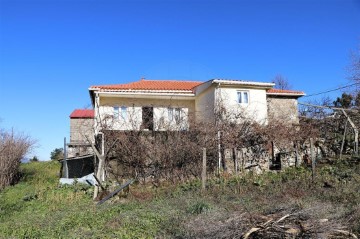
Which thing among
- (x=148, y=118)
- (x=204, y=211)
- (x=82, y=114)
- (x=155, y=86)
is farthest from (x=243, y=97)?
(x=82, y=114)

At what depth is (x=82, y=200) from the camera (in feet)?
42.1

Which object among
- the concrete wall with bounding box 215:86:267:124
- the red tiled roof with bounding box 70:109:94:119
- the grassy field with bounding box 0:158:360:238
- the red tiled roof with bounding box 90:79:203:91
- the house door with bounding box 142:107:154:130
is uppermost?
the red tiled roof with bounding box 90:79:203:91

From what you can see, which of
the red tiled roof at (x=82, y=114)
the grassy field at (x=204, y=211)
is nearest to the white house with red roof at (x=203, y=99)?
the grassy field at (x=204, y=211)

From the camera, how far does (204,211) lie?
27.1ft

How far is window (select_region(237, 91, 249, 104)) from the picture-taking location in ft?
74.5

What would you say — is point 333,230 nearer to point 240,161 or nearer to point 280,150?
point 240,161

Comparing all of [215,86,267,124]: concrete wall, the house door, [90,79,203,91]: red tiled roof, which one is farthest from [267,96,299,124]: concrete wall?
the house door

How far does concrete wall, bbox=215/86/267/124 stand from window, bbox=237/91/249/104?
18cm

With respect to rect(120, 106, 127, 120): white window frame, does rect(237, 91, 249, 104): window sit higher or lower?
higher

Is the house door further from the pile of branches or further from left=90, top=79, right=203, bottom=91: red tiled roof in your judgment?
the pile of branches

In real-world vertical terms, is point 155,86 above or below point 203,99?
above

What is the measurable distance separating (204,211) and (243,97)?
605 inches

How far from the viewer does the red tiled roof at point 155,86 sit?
76.0ft

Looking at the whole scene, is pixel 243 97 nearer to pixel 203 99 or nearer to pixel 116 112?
pixel 203 99
